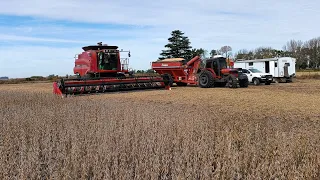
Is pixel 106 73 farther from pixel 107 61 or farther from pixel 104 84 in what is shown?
pixel 104 84

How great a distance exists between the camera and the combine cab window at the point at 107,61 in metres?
21.0

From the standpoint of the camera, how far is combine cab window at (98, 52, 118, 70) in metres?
21.0

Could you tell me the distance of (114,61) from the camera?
21359 mm

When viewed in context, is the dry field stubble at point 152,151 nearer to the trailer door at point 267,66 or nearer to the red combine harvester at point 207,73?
the red combine harvester at point 207,73

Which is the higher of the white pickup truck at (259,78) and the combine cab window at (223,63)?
the combine cab window at (223,63)

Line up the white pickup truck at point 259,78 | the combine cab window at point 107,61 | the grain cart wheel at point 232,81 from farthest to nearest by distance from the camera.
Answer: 1. the white pickup truck at point 259,78
2. the grain cart wheel at point 232,81
3. the combine cab window at point 107,61

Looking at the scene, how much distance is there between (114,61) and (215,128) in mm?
15149

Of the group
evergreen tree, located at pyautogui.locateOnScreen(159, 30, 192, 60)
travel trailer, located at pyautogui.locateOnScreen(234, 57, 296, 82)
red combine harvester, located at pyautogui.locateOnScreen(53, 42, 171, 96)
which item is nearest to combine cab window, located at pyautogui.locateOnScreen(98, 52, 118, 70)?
red combine harvester, located at pyautogui.locateOnScreen(53, 42, 171, 96)

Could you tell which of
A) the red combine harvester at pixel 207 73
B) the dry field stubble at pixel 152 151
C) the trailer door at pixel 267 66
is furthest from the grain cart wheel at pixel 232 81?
the dry field stubble at pixel 152 151

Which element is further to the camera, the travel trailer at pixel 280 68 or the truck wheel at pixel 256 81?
the travel trailer at pixel 280 68

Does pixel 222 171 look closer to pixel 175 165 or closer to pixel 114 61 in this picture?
pixel 175 165

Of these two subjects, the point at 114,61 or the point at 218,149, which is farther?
the point at 114,61

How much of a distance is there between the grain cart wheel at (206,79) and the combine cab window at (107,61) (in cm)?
575

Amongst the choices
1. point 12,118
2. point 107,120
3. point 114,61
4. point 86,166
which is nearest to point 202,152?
point 86,166
